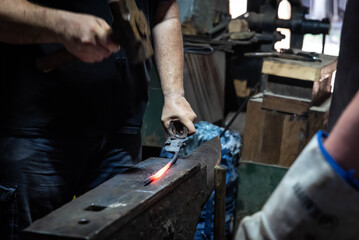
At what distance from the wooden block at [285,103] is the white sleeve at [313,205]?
261 cm

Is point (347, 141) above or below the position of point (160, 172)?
above

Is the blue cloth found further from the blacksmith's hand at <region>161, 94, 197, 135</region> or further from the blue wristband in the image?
the blue wristband

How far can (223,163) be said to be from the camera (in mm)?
3668

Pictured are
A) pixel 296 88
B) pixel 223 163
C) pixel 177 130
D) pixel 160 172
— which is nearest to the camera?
pixel 160 172

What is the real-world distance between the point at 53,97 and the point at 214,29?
306 centimetres

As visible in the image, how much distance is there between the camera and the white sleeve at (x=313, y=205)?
828 millimetres

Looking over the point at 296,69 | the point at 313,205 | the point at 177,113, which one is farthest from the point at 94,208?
the point at 296,69

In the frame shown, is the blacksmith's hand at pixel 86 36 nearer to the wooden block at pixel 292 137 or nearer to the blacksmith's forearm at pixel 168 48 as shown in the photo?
the blacksmith's forearm at pixel 168 48

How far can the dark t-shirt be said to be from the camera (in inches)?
78.4

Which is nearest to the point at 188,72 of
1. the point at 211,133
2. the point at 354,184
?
the point at 211,133

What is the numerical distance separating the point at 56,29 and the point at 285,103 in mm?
2117

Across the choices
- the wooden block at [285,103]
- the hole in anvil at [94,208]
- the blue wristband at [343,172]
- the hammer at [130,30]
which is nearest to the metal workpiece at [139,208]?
the hole in anvil at [94,208]

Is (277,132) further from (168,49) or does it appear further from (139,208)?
(139,208)

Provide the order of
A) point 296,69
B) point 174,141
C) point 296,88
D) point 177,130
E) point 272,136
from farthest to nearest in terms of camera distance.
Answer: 1. point 272,136
2. point 296,88
3. point 296,69
4. point 177,130
5. point 174,141
